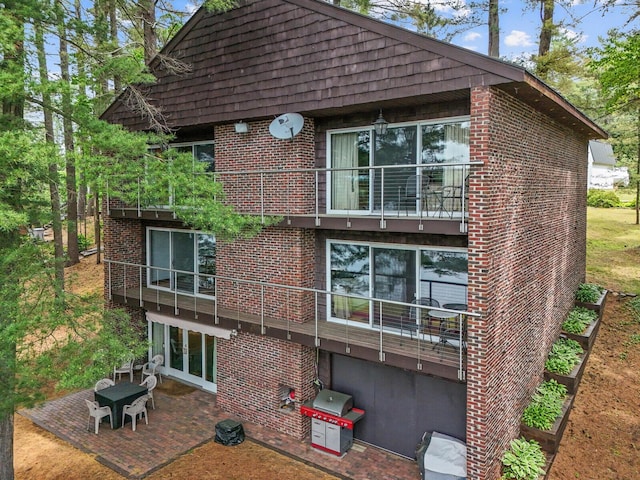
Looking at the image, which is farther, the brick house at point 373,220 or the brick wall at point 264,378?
the brick wall at point 264,378

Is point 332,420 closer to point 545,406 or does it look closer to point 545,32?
point 545,406

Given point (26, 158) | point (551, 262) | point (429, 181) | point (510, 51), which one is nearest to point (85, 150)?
point (26, 158)

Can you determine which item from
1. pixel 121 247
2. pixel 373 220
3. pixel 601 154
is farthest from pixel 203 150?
pixel 601 154

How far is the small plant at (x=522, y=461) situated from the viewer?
27.0ft

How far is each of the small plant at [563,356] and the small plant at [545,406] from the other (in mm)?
406

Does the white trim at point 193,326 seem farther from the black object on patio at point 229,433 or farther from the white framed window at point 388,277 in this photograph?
the white framed window at point 388,277

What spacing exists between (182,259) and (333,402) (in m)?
6.27

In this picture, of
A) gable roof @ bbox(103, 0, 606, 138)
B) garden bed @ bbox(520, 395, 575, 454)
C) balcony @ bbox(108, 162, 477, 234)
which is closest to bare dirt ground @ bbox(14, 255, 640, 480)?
garden bed @ bbox(520, 395, 575, 454)

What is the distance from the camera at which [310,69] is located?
938 centimetres

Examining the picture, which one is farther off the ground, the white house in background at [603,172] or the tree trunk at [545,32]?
the tree trunk at [545,32]

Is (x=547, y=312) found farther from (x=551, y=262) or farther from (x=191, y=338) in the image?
(x=191, y=338)

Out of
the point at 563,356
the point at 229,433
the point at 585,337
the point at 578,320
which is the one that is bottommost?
the point at 229,433

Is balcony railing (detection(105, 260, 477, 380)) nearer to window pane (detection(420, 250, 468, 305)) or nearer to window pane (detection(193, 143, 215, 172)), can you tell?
window pane (detection(420, 250, 468, 305))

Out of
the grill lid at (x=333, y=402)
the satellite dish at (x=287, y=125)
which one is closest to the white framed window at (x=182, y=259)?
the satellite dish at (x=287, y=125)
